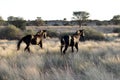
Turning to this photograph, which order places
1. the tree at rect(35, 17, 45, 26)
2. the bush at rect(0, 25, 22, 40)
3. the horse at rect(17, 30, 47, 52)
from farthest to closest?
the tree at rect(35, 17, 45, 26) < the bush at rect(0, 25, 22, 40) < the horse at rect(17, 30, 47, 52)

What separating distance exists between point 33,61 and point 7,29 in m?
31.0

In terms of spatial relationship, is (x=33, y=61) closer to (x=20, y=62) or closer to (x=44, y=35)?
(x=20, y=62)

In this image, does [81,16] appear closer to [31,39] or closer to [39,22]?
[39,22]

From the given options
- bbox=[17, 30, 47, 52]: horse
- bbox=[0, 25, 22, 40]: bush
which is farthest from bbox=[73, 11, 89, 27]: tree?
bbox=[17, 30, 47, 52]: horse

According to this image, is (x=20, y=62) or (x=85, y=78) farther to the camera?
(x=20, y=62)

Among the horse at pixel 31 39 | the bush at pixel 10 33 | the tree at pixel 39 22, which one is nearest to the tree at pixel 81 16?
the tree at pixel 39 22

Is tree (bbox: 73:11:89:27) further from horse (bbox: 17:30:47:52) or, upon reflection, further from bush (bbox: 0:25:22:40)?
horse (bbox: 17:30:47:52)

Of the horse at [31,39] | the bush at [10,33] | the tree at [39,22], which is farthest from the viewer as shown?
the tree at [39,22]

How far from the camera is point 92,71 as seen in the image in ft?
30.2

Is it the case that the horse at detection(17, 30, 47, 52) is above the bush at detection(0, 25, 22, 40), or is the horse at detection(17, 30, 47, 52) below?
above

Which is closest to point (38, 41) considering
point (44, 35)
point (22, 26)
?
point (44, 35)

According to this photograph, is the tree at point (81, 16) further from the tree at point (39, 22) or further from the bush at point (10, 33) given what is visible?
the bush at point (10, 33)

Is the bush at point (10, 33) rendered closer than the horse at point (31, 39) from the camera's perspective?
No

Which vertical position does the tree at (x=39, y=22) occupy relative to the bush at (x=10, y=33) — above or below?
below
